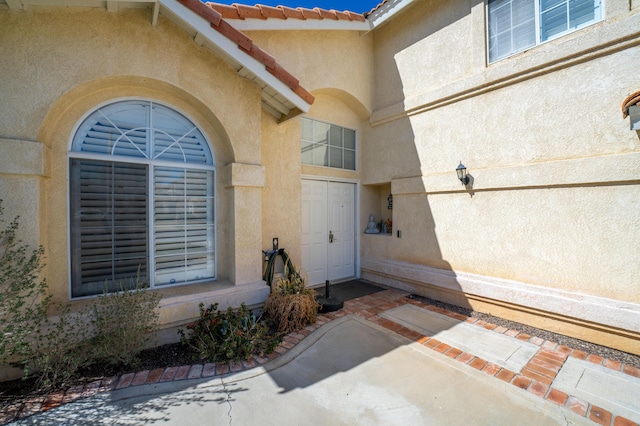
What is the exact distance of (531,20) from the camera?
562 cm

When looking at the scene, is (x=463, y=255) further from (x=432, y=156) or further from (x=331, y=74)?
(x=331, y=74)

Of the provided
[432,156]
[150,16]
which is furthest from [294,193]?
[150,16]

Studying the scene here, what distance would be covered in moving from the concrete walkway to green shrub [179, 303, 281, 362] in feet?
0.60

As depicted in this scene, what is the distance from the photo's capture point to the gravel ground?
14.4 feet

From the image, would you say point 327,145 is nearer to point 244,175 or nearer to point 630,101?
point 244,175

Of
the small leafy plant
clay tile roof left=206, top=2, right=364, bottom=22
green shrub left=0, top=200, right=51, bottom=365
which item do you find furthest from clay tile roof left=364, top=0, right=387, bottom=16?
green shrub left=0, top=200, right=51, bottom=365

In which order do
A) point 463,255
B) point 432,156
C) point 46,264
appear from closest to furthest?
1. point 46,264
2. point 463,255
3. point 432,156

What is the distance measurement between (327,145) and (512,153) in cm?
446

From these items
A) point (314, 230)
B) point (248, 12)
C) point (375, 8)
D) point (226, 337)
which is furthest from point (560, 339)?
point (375, 8)

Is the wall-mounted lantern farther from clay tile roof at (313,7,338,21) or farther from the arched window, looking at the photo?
the arched window

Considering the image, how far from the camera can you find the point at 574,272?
500cm

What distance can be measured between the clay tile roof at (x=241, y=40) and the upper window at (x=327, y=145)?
222 cm

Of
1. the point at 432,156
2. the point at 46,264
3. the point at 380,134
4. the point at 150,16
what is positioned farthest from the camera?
the point at 380,134

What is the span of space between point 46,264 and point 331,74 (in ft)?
23.5
